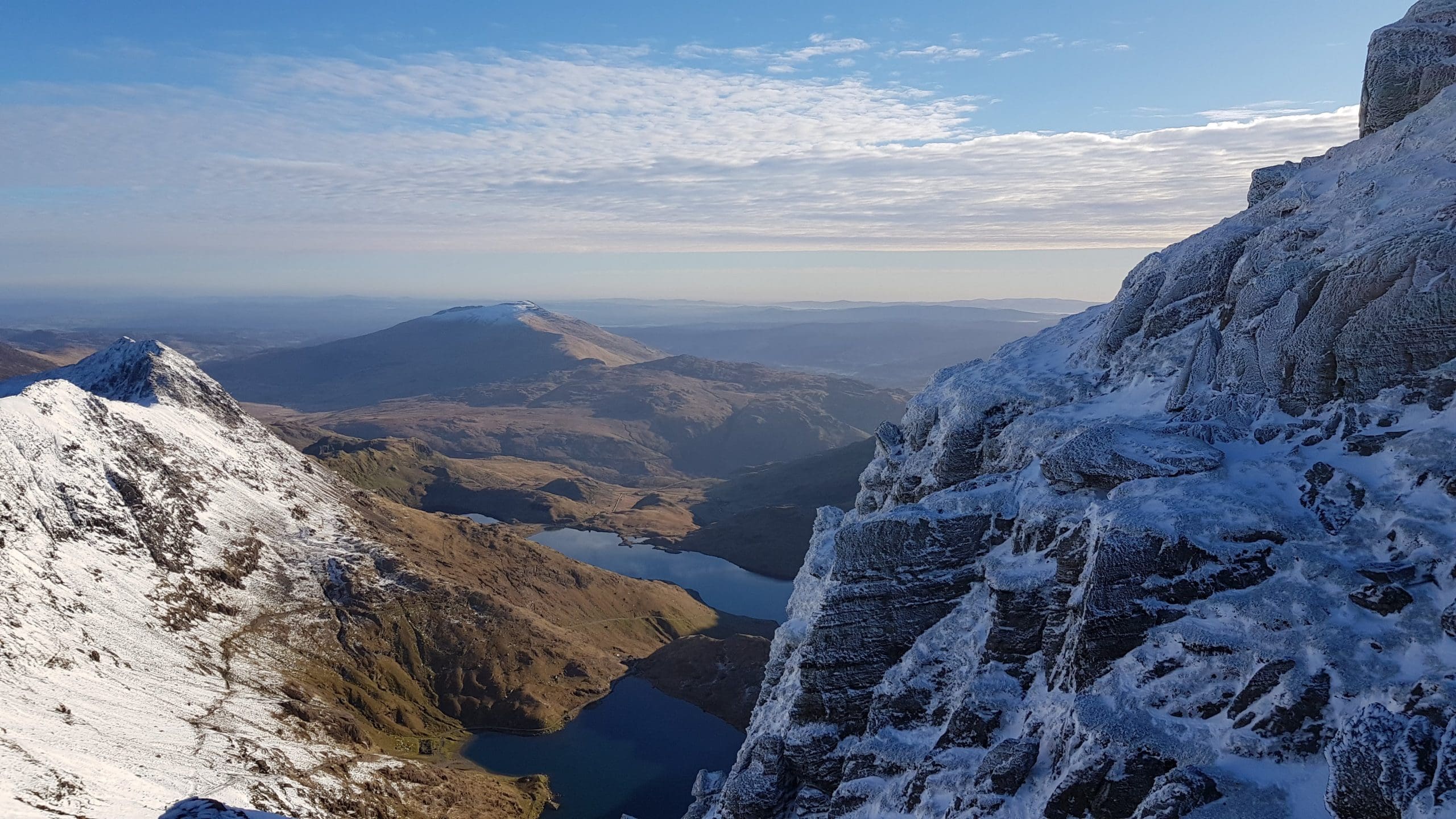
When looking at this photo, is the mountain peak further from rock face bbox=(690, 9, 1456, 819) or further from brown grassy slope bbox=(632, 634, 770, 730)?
rock face bbox=(690, 9, 1456, 819)

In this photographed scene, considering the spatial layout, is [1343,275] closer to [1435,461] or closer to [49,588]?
[1435,461]

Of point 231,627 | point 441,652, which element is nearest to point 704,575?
point 441,652

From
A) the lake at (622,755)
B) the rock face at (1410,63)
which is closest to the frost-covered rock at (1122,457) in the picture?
the rock face at (1410,63)

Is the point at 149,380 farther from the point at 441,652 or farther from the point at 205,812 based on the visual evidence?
the point at 205,812

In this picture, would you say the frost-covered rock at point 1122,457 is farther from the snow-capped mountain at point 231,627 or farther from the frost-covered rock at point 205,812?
the snow-capped mountain at point 231,627

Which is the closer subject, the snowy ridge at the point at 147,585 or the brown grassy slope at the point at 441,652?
the snowy ridge at the point at 147,585

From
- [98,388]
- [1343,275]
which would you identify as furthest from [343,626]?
[1343,275]
